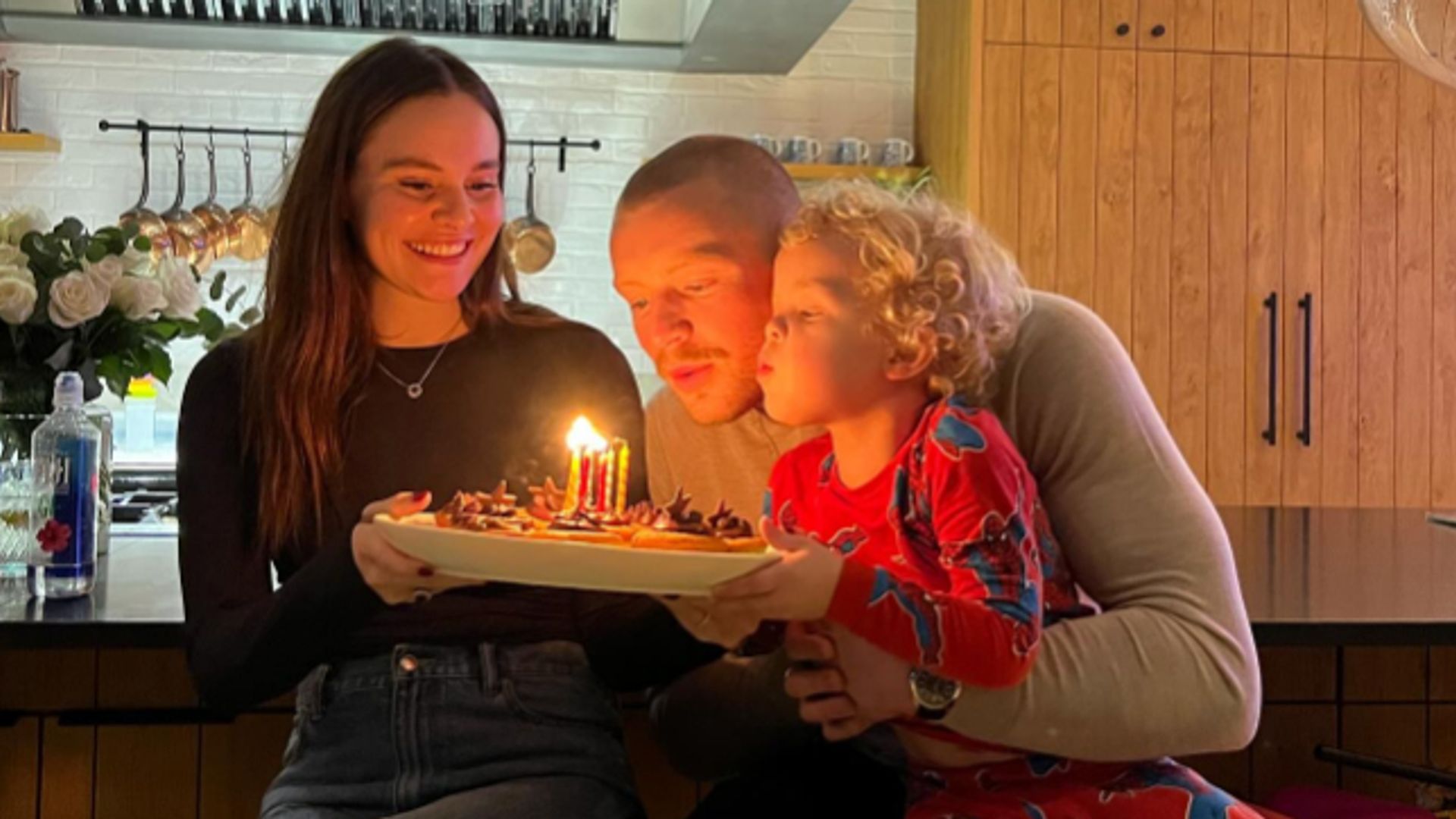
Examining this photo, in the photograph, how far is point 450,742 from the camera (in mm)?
1320

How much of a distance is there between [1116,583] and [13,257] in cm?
137

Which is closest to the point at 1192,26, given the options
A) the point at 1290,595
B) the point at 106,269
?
the point at 1290,595

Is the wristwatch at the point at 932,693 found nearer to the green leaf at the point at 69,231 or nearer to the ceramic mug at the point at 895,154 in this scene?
the green leaf at the point at 69,231

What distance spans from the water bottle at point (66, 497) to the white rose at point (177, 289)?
0.24 m

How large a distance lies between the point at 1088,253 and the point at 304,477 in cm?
302

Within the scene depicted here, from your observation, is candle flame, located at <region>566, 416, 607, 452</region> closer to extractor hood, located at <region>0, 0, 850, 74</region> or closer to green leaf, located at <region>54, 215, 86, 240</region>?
green leaf, located at <region>54, 215, 86, 240</region>

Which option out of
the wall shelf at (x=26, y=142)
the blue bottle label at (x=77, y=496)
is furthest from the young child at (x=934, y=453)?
the wall shelf at (x=26, y=142)

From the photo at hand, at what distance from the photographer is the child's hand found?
3.44 ft

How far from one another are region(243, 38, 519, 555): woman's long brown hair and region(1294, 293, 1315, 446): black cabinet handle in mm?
3184

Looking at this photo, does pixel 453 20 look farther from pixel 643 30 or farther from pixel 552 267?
pixel 552 267

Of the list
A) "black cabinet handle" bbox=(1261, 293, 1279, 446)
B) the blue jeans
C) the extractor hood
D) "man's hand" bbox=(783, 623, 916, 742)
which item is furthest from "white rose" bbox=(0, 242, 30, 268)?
"black cabinet handle" bbox=(1261, 293, 1279, 446)

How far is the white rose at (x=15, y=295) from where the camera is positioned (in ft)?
5.85

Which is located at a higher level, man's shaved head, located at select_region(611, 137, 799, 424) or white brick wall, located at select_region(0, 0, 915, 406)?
white brick wall, located at select_region(0, 0, 915, 406)

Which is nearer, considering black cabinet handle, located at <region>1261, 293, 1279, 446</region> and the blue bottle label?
the blue bottle label
